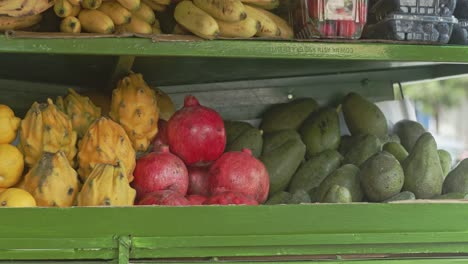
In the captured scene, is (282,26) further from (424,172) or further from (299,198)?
(424,172)

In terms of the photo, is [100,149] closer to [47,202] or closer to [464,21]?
[47,202]

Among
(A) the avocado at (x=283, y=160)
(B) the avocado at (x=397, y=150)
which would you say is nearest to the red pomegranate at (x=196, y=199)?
(A) the avocado at (x=283, y=160)

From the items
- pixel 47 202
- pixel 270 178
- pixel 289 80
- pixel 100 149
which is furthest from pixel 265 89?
pixel 47 202

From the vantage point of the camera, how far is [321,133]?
9.03ft

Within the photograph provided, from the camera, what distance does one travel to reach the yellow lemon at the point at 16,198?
1.96 metres

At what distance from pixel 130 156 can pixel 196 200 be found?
27cm

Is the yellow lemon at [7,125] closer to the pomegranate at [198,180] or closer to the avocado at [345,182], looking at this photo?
the pomegranate at [198,180]

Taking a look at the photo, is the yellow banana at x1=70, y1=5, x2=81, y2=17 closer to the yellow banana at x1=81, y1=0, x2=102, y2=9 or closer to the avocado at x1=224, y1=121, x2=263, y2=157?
the yellow banana at x1=81, y1=0, x2=102, y2=9

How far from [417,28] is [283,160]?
2.35 ft

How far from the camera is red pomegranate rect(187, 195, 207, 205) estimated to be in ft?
7.21

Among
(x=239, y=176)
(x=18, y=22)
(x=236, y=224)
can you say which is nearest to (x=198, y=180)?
(x=239, y=176)

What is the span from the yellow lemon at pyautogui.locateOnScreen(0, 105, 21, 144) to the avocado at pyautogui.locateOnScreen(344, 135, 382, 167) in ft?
4.28

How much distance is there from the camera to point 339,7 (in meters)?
2.21

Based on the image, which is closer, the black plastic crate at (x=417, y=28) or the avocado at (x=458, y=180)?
the black plastic crate at (x=417, y=28)
